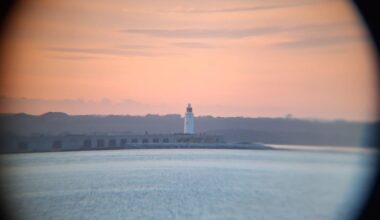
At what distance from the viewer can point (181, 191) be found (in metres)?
24.8

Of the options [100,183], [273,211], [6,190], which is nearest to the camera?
[273,211]

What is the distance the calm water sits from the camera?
Answer: 17906 millimetres

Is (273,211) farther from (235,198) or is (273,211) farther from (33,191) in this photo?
(33,191)

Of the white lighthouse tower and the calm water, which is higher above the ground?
the white lighthouse tower

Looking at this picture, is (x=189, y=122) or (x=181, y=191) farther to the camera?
(x=189, y=122)

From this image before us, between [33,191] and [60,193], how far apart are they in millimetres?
1362

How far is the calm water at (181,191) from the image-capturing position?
17.9 m

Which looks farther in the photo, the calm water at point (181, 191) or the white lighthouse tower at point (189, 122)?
the white lighthouse tower at point (189, 122)

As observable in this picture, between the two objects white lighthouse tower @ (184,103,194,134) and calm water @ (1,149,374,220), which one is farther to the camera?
white lighthouse tower @ (184,103,194,134)

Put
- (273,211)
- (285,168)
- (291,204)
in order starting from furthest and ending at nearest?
(285,168)
(291,204)
(273,211)

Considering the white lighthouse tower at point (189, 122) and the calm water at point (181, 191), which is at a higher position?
the white lighthouse tower at point (189, 122)

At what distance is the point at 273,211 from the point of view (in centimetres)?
1805

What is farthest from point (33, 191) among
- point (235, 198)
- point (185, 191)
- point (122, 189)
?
point (235, 198)

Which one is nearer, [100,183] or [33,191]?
[33,191]
